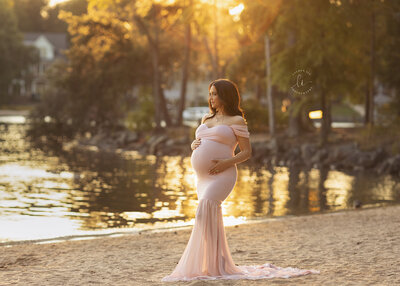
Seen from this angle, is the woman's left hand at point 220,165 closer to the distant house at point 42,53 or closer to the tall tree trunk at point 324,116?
the tall tree trunk at point 324,116

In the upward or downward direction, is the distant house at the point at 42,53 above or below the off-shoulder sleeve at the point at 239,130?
above

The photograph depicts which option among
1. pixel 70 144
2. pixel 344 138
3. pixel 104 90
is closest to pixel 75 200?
pixel 344 138

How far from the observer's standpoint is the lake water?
46.9 feet

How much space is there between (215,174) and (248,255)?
2692 mm

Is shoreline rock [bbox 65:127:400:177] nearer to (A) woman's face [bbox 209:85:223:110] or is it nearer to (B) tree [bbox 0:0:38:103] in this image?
(A) woman's face [bbox 209:85:223:110]

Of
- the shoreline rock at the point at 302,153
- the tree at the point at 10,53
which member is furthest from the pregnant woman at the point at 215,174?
the tree at the point at 10,53

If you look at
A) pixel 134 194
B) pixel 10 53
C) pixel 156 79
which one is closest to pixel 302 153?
pixel 134 194

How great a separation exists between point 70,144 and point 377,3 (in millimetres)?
18111

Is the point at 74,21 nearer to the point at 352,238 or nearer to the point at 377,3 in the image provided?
the point at 377,3

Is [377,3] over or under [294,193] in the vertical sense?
over

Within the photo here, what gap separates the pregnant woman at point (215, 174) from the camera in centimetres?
811

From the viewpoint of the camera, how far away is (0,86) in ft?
273

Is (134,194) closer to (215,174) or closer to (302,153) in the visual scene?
(215,174)

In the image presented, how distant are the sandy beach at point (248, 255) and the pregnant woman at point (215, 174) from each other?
0.25 m
